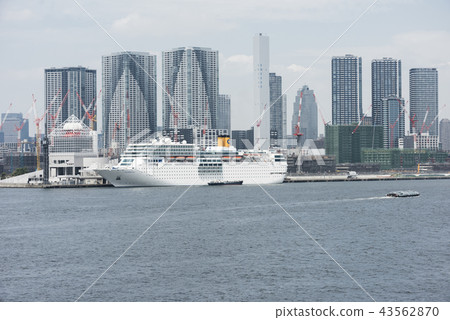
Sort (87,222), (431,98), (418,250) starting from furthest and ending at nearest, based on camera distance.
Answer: (431,98) → (87,222) → (418,250)

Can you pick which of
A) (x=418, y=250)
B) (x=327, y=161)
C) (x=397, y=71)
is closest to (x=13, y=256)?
(x=418, y=250)

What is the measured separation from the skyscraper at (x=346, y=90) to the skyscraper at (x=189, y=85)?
31602 mm

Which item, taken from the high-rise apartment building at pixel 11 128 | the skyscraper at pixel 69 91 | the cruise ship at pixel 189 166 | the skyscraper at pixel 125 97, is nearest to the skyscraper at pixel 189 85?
the skyscraper at pixel 125 97

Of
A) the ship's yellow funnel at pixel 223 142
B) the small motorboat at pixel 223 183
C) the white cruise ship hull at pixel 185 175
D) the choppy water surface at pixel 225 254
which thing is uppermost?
the ship's yellow funnel at pixel 223 142

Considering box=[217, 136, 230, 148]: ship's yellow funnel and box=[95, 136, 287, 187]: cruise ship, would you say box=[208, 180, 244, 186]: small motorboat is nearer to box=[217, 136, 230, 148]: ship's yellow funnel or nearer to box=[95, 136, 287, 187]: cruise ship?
box=[95, 136, 287, 187]: cruise ship

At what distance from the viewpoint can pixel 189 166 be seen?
158 ft

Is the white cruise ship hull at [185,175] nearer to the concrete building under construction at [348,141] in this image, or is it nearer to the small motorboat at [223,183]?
the small motorboat at [223,183]

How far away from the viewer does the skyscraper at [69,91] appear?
109 meters

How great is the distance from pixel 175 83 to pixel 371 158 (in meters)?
29.7

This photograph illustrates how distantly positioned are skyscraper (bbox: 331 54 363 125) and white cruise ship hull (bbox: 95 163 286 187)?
227ft

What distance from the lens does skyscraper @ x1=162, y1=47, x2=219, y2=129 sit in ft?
314

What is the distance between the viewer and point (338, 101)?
12212 centimetres

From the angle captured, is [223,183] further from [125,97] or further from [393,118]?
[393,118]

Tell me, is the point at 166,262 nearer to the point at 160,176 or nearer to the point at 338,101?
the point at 160,176
